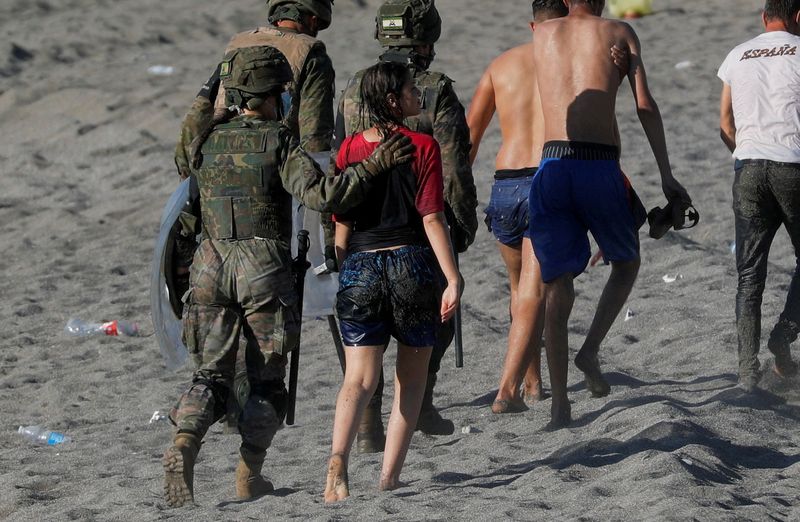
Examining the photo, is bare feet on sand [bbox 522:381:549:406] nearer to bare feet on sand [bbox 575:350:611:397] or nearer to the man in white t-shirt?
bare feet on sand [bbox 575:350:611:397]

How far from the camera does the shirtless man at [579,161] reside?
6020 mm

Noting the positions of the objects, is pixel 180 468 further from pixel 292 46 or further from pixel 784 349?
pixel 784 349

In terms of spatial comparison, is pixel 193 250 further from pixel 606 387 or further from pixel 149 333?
pixel 149 333

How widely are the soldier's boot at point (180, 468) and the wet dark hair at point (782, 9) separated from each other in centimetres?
328

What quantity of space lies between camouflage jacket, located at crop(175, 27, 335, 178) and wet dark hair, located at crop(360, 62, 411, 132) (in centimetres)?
90

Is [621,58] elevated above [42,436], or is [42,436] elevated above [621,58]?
[621,58]

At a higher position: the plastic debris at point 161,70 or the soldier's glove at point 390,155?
the soldier's glove at point 390,155

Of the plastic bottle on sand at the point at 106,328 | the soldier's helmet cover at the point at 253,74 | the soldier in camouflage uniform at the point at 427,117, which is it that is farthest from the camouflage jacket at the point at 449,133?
the plastic bottle on sand at the point at 106,328

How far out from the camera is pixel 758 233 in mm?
6625

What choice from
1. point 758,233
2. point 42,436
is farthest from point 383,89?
point 42,436

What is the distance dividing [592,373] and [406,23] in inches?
69.5

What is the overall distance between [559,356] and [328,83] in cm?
149

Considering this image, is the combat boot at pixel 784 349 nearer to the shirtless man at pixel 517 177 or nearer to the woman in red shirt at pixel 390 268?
the shirtless man at pixel 517 177

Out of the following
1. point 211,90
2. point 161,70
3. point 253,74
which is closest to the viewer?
point 253,74
